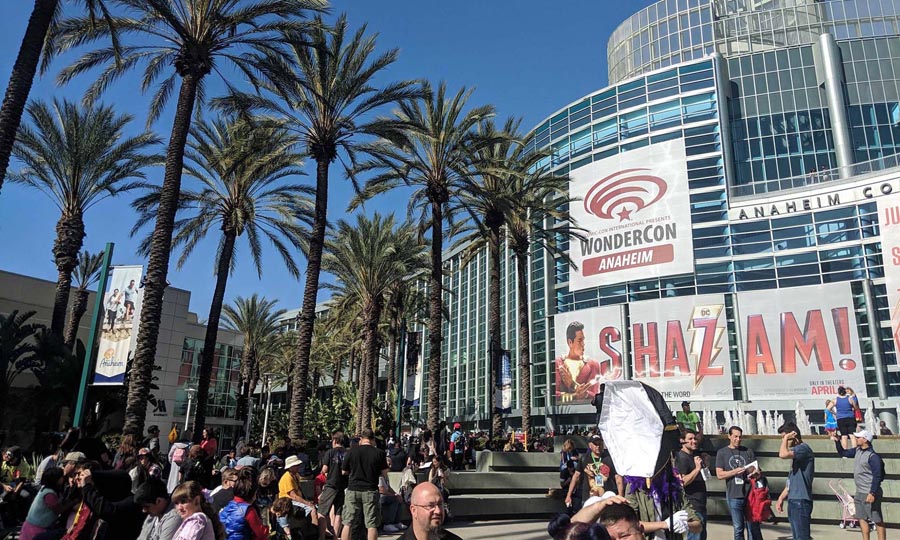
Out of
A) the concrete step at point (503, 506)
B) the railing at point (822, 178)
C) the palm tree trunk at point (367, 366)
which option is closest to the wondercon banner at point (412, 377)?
the palm tree trunk at point (367, 366)

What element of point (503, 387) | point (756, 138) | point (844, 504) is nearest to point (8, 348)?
point (503, 387)

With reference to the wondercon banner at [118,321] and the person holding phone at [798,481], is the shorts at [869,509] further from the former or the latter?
the wondercon banner at [118,321]

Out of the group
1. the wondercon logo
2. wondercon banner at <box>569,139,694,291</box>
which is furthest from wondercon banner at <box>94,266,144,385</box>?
the wondercon logo

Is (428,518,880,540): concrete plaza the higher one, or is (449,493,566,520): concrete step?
(449,493,566,520): concrete step

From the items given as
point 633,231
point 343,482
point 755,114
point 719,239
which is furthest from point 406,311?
point 755,114

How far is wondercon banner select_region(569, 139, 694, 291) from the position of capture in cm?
4625

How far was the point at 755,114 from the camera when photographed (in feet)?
160

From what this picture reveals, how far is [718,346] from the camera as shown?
1657 inches

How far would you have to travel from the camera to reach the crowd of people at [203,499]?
451cm

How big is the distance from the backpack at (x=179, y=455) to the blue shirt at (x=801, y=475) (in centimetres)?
836

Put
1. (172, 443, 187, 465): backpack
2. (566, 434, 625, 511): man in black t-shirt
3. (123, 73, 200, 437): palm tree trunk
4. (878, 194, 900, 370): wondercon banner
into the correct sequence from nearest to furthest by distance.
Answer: (566, 434, 625, 511): man in black t-shirt < (172, 443, 187, 465): backpack < (123, 73, 200, 437): palm tree trunk < (878, 194, 900, 370): wondercon banner

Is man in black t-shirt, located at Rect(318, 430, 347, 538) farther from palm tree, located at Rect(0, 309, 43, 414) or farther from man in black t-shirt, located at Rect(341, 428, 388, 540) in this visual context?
palm tree, located at Rect(0, 309, 43, 414)

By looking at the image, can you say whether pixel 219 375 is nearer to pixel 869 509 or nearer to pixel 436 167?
pixel 436 167

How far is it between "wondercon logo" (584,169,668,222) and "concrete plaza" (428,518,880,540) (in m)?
37.5
